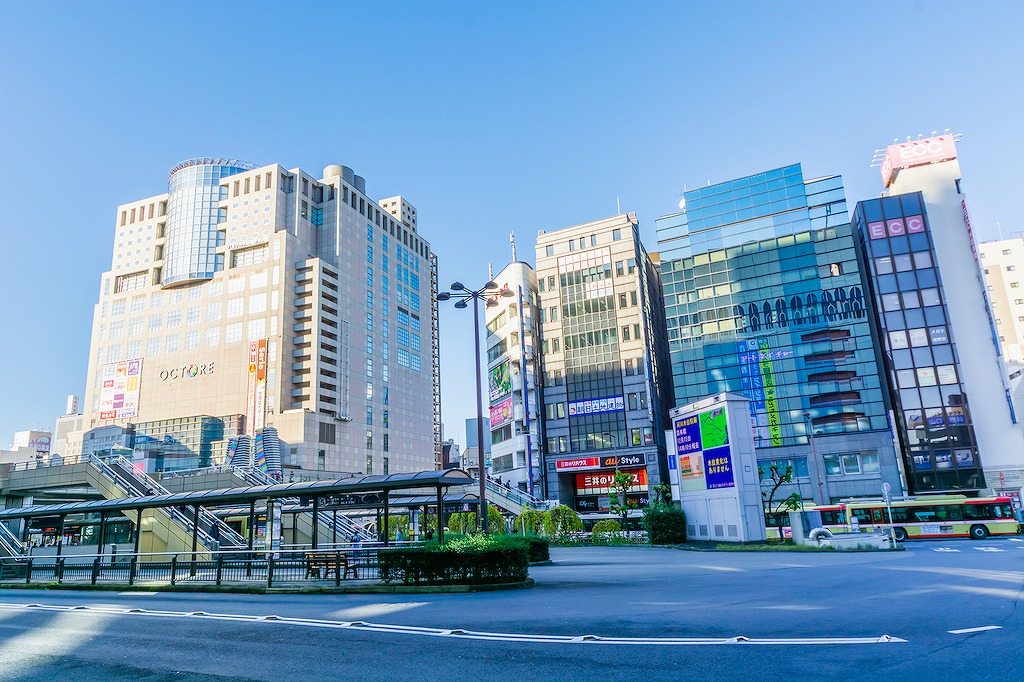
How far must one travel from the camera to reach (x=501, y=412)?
91.7 meters

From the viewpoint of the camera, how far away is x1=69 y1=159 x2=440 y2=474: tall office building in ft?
329

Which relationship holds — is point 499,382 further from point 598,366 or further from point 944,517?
point 944,517

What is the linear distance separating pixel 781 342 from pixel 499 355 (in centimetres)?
3815

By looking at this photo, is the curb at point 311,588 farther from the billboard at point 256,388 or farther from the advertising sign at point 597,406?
the billboard at point 256,388

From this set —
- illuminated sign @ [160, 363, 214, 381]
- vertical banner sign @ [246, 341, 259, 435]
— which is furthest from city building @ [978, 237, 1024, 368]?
illuminated sign @ [160, 363, 214, 381]

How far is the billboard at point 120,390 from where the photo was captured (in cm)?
10925

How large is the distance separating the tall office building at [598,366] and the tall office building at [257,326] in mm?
37548

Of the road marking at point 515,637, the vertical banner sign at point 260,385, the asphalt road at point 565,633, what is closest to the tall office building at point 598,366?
the vertical banner sign at point 260,385

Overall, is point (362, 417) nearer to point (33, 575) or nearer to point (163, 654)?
point (33, 575)

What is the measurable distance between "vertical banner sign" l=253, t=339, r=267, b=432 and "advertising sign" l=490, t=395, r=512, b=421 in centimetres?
3449

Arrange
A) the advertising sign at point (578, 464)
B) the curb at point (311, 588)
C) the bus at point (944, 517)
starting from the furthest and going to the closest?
the advertising sign at point (578, 464), the bus at point (944, 517), the curb at point (311, 588)

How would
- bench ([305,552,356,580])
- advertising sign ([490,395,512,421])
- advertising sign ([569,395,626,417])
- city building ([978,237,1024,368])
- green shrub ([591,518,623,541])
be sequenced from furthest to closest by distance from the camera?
city building ([978,237,1024,368])
advertising sign ([490,395,512,421])
advertising sign ([569,395,626,417])
green shrub ([591,518,623,541])
bench ([305,552,356,580])

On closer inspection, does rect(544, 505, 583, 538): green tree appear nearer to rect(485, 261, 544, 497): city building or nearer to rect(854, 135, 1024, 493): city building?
rect(485, 261, 544, 497): city building

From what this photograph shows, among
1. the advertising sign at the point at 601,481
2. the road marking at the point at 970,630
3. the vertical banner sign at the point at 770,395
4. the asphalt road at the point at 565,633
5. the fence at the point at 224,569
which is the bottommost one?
the road marking at the point at 970,630
